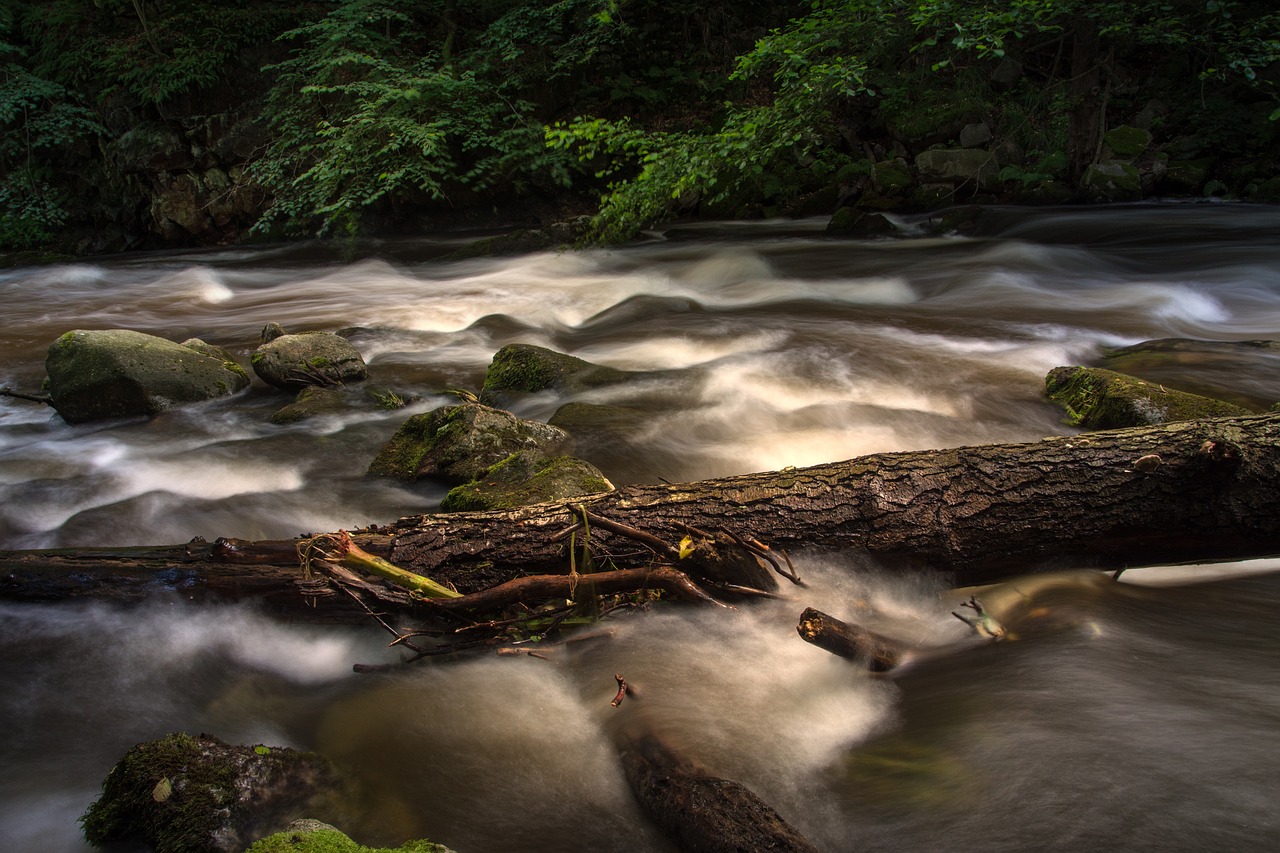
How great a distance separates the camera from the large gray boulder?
622 cm

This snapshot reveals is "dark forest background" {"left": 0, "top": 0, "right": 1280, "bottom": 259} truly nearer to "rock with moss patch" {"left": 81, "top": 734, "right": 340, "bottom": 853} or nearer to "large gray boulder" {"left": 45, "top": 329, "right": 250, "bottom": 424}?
"large gray boulder" {"left": 45, "top": 329, "right": 250, "bottom": 424}

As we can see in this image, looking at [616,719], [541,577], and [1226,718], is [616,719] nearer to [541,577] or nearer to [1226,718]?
[541,577]

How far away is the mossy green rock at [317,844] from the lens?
189 cm

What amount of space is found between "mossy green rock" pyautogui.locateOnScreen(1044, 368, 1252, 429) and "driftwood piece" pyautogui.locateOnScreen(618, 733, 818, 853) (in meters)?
3.21

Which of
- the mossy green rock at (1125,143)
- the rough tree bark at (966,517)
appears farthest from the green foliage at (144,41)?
the rough tree bark at (966,517)

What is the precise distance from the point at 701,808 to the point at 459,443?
293 centimetres

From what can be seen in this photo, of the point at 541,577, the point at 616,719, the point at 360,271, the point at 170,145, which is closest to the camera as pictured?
the point at 616,719

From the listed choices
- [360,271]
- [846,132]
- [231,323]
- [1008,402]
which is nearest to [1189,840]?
[1008,402]

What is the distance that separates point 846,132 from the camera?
1371cm

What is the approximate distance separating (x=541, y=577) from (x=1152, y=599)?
2.36 meters

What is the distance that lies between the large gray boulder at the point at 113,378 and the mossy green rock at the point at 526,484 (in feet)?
12.0

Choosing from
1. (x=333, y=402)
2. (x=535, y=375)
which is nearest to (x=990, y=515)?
(x=535, y=375)

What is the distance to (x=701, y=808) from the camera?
7.06 ft

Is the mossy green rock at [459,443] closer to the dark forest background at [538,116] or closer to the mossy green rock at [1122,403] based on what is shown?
the mossy green rock at [1122,403]
